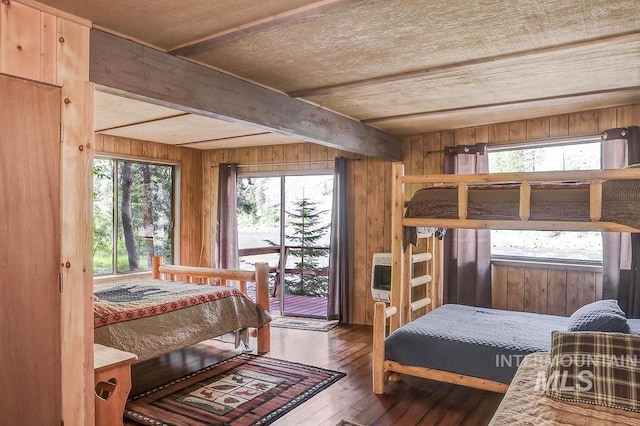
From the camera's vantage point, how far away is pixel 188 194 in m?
6.37

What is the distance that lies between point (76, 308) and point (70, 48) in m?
1.19

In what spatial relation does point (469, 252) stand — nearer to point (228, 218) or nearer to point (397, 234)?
point (397, 234)

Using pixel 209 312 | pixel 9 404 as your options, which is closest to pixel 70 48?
pixel 9 404

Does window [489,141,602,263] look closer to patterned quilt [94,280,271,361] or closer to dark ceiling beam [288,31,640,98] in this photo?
dark ceiling beam [288,31,640,98]

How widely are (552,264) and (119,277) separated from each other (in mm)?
4802

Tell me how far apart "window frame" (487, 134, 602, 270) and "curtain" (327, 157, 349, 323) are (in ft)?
5.52

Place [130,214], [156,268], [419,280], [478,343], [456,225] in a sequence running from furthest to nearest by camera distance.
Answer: [130,214] → [156,268] → [419,280] → [456,225] → [478,343]

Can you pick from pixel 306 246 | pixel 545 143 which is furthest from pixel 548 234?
pixel 306 246

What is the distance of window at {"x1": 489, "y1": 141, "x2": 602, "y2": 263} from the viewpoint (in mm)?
4258

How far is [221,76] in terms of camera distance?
277cm

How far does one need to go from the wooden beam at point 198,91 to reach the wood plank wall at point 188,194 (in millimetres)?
2943

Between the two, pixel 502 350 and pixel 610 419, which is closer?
pixel 610 419

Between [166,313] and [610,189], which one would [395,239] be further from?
[166,313]

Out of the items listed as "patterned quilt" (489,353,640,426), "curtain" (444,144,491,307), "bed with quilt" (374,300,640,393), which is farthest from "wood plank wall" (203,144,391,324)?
"patterned quilt" (489,353,640,426)
